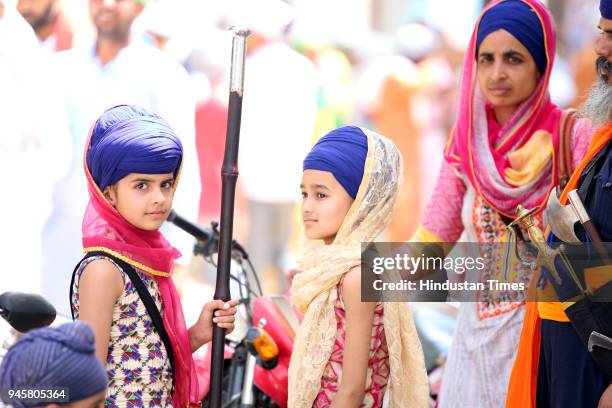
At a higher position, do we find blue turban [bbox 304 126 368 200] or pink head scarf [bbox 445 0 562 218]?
pink head scarf [bbox 445 0 562 218]

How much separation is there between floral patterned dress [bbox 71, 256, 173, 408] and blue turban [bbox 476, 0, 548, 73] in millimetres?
1788

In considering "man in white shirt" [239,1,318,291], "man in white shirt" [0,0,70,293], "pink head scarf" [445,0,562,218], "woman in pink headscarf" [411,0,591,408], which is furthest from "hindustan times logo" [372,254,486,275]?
"man in white shirt" [239,1,318,291]

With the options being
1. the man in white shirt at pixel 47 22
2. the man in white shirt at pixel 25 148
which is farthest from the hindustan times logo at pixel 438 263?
the man in white shirt at pixel 47 22

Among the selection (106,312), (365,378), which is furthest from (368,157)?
(106,312)

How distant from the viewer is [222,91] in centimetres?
688

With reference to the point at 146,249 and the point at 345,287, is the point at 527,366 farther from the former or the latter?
the point at 146,249

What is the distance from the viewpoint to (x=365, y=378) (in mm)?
2852

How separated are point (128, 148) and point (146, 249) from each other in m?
0.32

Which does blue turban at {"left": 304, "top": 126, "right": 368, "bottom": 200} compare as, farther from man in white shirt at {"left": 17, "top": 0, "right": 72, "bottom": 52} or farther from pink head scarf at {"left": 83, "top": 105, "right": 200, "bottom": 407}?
man in white shirt at {"left": 17, "top": 0, "right": 72, "bottom": 52}

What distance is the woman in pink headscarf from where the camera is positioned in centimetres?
356

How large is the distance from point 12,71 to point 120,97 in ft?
1.94

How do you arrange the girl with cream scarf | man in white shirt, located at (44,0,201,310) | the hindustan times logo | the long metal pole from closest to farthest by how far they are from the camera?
the long metal pole
the girl with cream scarf
the hindustan times logo
man in white shirt, located at (44,0,201,310)

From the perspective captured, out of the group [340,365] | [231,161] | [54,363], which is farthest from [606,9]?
[54,363]

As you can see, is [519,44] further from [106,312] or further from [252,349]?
[106,312]
